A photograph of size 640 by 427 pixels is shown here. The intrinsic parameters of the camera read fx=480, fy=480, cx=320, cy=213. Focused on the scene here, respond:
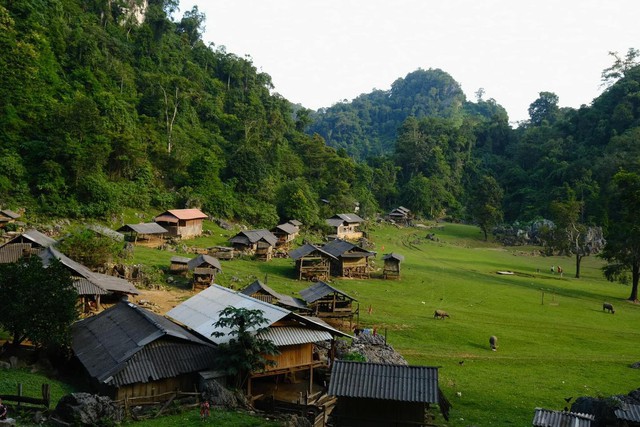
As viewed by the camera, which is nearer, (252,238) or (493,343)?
(493,343)

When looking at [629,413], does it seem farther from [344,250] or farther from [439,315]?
[344,250]

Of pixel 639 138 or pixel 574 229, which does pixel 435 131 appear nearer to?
pixel 639 138

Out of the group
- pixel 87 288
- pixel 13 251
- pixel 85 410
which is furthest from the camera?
pixel 13 251

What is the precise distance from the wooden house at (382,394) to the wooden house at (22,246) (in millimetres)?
26210

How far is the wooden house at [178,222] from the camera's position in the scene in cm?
5562

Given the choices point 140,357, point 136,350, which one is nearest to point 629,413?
point 140,357

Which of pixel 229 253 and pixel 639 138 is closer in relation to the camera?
pixel 229 253

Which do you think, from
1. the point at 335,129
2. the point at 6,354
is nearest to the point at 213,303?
the point at 6,354

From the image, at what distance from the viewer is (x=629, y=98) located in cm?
11000

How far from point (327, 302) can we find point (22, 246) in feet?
72.3

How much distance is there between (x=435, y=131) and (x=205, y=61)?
72.5 m

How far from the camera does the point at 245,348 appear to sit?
1972cm

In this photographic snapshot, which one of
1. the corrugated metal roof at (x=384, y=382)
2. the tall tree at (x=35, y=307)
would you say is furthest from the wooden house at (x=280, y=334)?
the tall tree at (x=35, y=307)

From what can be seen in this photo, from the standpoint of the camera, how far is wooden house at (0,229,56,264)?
33.2 meters
